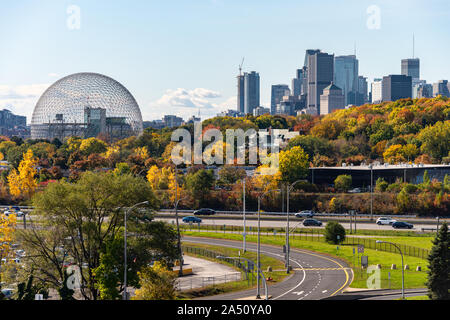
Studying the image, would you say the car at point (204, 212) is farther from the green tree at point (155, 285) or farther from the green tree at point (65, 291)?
the green tree at point (65, 291)

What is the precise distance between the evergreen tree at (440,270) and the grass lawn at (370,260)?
266 inches

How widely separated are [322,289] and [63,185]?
842 inches

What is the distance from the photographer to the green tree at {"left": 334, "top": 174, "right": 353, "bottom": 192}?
95812 millimetres

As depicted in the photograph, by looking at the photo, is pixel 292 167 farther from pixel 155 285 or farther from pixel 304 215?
pixel 155 285

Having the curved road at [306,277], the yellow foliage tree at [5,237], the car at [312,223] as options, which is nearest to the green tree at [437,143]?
the car at [312,223]

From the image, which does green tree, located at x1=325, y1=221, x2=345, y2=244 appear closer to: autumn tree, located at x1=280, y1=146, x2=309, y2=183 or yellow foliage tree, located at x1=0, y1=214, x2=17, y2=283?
autumn tree, located at x1=280, y1=146, x2=309, y2=183

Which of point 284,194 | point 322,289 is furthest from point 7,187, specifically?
point 322,289

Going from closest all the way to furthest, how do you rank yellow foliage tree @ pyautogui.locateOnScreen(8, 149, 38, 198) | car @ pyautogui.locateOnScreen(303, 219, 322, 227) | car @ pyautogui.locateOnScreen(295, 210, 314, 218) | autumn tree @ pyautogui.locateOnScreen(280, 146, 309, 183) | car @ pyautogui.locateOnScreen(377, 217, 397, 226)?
car @ pyautogui.locateOnScreen(377, 217, 397, 226), car @ pyautogui.locateOnScreen(303, 219, 322, 227), car @ pyautogui.locateOnScreen(295, 210, 314, 218), yellow foliage tree @ pyautogui.locateOnScreen(8, 149, 38, 198), autumn tree @ pyautogui.locateOnScreen(280, 146, 309, 183)

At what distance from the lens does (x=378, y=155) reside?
421ft

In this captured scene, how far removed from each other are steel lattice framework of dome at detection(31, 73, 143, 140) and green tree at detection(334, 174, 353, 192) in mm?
91088

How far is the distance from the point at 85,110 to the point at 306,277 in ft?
435

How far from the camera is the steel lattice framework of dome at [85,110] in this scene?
173 metres

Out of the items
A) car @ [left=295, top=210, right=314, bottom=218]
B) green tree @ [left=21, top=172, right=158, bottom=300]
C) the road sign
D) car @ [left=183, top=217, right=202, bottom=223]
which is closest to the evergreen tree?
the road sign
